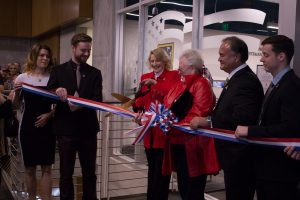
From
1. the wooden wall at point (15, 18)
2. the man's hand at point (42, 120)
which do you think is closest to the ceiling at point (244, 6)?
the man's hand at point (42, 120)

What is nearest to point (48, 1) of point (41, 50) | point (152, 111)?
point (41, 50)

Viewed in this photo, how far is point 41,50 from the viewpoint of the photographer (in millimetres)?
3219

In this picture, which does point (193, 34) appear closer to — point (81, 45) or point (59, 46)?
point (81, 45)

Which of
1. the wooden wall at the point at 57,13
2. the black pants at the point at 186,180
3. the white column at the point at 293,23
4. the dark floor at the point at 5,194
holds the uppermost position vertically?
the wooden wall at the point at 57,13

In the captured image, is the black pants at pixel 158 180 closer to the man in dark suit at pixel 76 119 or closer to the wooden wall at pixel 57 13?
the man in dark suit at pixel 76 119

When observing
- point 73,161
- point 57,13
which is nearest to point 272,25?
point 73,161

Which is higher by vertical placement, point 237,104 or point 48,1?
point 48,1

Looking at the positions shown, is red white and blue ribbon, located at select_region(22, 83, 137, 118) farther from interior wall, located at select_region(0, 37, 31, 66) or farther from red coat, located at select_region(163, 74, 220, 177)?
interior wall, located at select_region(0, 37, 31, 66)

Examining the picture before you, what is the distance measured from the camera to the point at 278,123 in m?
2.04

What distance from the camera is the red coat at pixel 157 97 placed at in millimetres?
3027

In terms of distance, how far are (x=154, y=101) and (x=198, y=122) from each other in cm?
60

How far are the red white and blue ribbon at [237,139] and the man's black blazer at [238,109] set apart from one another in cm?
4

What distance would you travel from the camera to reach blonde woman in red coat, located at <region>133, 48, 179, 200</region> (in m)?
3.04

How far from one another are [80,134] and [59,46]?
25.7 feet
